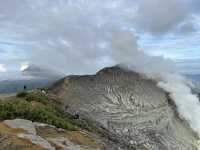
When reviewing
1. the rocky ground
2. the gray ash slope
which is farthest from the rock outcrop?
the gray ash slope

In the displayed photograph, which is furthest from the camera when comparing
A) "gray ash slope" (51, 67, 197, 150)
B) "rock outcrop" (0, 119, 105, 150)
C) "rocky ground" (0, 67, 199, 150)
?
"gray ash slope" (51, 67, 197, 150)

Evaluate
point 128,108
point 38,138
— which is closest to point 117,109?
point 128,108

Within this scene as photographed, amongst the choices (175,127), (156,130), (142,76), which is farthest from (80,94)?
(142,76)

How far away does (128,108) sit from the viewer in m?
54.2

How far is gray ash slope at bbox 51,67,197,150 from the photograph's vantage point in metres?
47.4

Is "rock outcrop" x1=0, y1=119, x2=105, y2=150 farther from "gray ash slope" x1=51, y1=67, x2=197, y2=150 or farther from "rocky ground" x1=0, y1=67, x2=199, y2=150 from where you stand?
"gray ash slope" x1=51, y1=67, x2=197, y2=150

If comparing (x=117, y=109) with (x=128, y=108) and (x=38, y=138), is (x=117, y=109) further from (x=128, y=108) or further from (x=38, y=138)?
(x=38, y=138)

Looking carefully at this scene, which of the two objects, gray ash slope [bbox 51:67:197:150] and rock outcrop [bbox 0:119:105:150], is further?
gray ash slope [bbox 51:67:197:150]

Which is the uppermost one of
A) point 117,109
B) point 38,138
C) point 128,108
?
point 128,108

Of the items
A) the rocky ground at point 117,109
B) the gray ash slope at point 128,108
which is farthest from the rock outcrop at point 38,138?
the gray ash slope at point 128,108

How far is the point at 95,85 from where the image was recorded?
188 feet

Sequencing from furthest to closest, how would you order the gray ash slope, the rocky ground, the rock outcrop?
the gray ash slope < the rocky ground < the rock outcrop

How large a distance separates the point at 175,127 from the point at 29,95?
2424 centimetres

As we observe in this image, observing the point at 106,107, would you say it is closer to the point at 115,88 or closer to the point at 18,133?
the point at 115,88
